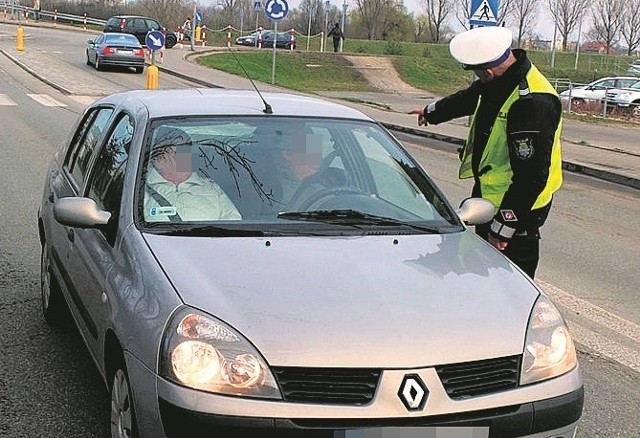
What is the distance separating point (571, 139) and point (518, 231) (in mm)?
15833

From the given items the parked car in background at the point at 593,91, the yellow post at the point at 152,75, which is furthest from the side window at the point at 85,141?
the parked car in background at the point at 593,91

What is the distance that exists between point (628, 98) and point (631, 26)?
228ft

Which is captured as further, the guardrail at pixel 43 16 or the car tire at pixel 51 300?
the guardrail at pixel 43 16

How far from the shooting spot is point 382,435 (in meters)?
2.86

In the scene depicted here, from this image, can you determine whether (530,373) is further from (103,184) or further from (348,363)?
(103,184)

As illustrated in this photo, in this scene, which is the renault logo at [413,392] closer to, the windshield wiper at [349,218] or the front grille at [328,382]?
the front grille at [328,382]

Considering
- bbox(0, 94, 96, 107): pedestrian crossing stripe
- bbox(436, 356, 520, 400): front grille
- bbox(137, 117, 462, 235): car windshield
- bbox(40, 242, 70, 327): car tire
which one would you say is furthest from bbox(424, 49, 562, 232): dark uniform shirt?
bbox(0, 94, 96, 107): pedestrian crossing stripe

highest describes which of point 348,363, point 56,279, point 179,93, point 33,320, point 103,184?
point 179,93

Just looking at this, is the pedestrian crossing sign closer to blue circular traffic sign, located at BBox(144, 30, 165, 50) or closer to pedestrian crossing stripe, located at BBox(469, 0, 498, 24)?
pedestrian crossing stripe, located at BBox(469, 0, 498, 24)

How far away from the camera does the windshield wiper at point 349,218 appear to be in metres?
4.04

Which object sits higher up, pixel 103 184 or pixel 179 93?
pixel 179 93

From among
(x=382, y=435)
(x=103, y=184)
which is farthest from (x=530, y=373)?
(x=103, y=184)

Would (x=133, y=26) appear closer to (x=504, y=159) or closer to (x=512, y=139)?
(x=504, y=159)

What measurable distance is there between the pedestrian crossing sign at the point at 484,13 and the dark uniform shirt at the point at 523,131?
11585 mm
